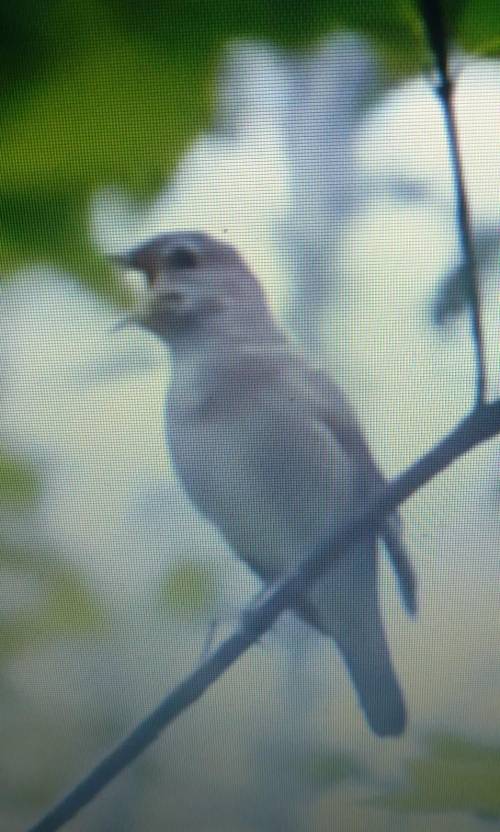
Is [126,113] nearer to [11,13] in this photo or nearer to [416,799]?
[11,13]

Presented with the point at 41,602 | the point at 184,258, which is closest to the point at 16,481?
the point at 41,602

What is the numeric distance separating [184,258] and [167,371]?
8cm

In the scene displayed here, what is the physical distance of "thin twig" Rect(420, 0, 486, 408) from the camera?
62cm

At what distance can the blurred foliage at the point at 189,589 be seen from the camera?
662 millimetres

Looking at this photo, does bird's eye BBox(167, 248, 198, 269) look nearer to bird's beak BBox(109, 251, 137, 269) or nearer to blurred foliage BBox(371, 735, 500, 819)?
bird's beak BBox(109, 251, 137, 269)

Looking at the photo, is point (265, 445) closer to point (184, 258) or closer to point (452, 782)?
point (184, 258)

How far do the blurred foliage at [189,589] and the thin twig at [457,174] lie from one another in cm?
22

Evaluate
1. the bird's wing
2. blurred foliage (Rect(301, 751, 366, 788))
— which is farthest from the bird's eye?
blurred foliage (Rect(301, 751, 366, 788))

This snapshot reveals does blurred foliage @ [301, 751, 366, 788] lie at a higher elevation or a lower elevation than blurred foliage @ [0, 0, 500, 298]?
lower

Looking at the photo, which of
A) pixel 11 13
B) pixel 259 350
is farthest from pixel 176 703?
pixel 11 13

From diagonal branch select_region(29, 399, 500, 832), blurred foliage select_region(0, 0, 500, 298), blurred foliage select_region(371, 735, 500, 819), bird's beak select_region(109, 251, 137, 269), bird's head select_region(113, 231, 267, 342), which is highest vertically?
blurred foliage select_region(0, 0, 500, 298)

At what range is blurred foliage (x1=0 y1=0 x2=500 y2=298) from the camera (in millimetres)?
637

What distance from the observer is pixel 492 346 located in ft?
2.06

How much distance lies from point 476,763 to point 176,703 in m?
0.21
